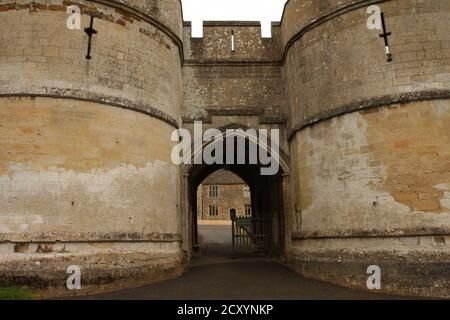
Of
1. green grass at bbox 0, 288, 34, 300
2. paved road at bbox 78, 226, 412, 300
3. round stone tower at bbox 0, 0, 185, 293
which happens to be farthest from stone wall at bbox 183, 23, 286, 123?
green grass at bbox 0, 288, 34, 300

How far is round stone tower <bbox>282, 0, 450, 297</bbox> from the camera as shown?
7969mm

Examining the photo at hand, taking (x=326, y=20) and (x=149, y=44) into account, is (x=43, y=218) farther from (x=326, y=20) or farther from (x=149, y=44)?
(x=326, y=20)

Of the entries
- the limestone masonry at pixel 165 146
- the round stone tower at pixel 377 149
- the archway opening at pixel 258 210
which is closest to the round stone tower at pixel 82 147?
the limestone masonry at pixel 165 146

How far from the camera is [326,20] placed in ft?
33.2

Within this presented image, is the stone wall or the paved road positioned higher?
the stone wall

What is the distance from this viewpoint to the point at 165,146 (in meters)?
10.3

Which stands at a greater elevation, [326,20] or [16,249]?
[326,20]

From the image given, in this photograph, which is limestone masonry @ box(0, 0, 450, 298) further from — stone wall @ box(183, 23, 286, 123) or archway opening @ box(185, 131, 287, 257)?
archway opening @ box(185, 131, 287, 257)

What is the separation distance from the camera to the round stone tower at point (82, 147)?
7.79 meters

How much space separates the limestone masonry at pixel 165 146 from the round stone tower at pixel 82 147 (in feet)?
0.09

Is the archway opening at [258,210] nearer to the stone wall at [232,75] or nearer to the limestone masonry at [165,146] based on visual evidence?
the stone wall at [232,75]

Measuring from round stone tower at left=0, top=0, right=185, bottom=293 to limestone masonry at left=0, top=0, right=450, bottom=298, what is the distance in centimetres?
3
